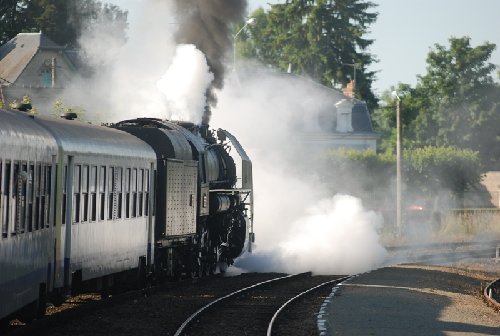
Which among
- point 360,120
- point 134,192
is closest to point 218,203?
point 134,192

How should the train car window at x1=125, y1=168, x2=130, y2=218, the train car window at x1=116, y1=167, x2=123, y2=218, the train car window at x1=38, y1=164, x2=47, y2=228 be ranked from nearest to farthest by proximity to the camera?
the train car window at x1=38, y1=164, x2=47, y2=228, the train car window at x1=116, y1=167, x2=123, y2=218, the train car window at x1=125, y1=168, x2=130, y2=218

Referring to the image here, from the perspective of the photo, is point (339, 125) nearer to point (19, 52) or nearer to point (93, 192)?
point (19, 52)

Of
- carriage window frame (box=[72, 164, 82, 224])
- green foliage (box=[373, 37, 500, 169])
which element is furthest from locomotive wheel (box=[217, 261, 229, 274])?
green foliage (box=[373, 37, 500, 169])

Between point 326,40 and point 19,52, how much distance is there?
1143 inches

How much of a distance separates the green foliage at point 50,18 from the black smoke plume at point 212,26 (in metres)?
52.4

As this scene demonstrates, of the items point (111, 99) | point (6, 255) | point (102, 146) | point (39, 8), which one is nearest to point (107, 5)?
point (39, 8)

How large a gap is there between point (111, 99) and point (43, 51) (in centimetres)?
2155

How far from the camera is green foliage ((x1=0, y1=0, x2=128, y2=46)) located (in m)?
92.2

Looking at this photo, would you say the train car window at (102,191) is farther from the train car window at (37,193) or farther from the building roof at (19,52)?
the building roof at (19,52)

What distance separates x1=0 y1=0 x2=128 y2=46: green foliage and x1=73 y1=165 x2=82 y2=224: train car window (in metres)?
71.7

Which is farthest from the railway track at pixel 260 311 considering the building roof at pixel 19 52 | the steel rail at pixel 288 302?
the building roof at pixel 19 52

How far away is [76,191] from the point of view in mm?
18594

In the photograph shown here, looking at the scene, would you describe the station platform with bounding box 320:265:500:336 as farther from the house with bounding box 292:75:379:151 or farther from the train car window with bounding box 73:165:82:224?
the house with bounding box 292:75:379:151

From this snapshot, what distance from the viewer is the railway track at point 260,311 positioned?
61.0 ft
